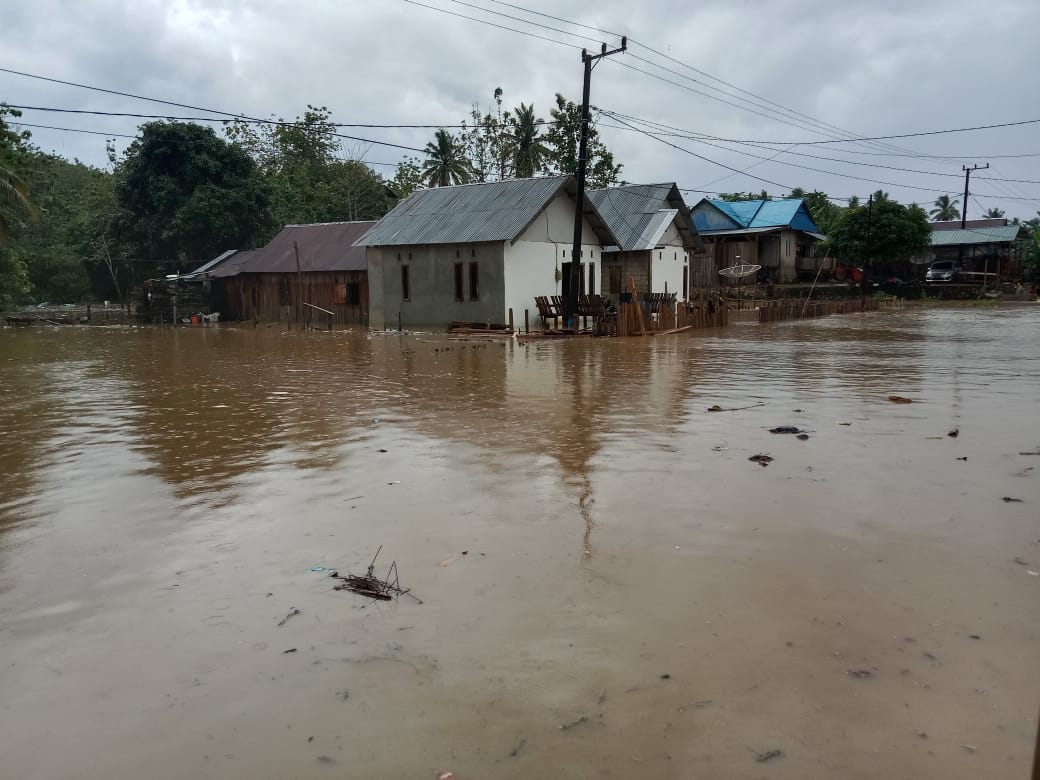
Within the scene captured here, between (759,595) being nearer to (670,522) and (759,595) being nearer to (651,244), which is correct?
(670,522)

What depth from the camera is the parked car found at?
52844mm

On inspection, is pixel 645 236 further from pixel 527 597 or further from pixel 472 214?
pixel 527 597

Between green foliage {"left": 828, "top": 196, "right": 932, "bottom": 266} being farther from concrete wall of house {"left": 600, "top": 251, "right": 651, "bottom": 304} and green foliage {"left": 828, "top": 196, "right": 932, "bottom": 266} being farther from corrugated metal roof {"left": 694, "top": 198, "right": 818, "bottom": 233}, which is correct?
concrete wall of house {"left": 600, "top": 251, "right": 651, "bottom": 304}

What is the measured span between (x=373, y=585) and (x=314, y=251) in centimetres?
3624

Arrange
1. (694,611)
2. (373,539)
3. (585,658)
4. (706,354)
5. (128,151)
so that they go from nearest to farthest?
(585,658), (694,611), (373,539), (706,354), (128,151)

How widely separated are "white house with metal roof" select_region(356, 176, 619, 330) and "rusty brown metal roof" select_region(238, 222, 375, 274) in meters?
2.64

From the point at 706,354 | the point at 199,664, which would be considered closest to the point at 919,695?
the point at 199,664

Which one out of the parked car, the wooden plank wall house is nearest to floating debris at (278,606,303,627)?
the wooden plank wall house

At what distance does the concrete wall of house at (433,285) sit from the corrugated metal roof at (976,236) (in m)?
42.5

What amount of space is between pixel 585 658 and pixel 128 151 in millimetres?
54927

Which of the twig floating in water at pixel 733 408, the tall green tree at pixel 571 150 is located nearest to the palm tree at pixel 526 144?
the tall green tree at pixel 571 150

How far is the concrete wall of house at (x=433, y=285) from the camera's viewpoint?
99.9ft

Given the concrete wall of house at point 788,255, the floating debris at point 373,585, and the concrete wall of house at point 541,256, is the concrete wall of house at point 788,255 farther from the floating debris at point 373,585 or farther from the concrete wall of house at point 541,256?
the floating debris at point 373,585

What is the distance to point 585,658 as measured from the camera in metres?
4.02
